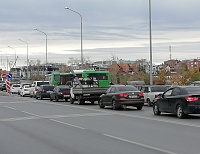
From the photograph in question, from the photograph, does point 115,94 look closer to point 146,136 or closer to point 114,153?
point 146,136

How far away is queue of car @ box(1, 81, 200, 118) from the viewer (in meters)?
19.2

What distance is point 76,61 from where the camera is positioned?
134m

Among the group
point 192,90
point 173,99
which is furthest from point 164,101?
point 192,90

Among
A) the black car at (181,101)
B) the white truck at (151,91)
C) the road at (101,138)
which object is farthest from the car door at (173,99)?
the white truck at (151,91)

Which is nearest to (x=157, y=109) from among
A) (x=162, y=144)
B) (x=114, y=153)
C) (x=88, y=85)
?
(x=162, y=144)

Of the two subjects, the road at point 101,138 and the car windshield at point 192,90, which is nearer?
the road at point 101,138

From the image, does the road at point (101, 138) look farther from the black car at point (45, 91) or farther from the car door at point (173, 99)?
the black car at point (45, 91)

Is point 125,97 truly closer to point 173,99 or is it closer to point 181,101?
point 173,99

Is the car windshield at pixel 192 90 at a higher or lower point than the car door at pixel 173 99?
higher

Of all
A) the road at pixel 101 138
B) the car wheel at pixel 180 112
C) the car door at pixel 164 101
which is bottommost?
the road at pixel 101 138

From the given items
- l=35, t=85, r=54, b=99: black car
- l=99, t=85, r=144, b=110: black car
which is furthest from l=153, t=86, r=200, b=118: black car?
l=35, t=85, r=54, b=99: black car

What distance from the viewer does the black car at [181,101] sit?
1912cm

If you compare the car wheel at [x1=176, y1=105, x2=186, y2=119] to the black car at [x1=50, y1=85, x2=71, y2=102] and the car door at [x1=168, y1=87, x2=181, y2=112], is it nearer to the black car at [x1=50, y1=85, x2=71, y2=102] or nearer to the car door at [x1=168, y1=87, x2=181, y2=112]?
the car door at [x1=168, y1=87, x2=181, y2=112]

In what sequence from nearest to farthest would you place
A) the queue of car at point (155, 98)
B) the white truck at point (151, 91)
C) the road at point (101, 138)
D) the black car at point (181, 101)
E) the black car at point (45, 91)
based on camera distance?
the road at point (101, 138) < the black car at point (181, 101) < the queue of car at point (155, 98) < the white truck at point (151, 91) < the black car at point (45, 91)
